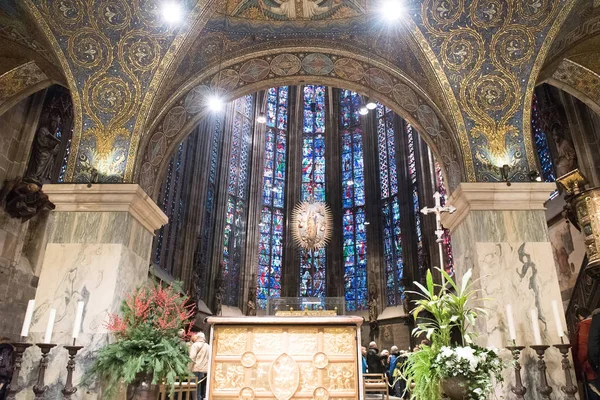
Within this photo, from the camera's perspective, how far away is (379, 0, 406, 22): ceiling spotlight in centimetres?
764

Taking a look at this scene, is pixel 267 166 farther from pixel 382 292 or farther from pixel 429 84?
pixel 429 84

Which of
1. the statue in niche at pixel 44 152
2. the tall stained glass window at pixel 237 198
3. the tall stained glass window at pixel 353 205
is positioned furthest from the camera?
the tall stained glass window at pixel 353 205

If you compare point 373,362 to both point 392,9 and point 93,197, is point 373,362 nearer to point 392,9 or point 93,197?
point 93,197

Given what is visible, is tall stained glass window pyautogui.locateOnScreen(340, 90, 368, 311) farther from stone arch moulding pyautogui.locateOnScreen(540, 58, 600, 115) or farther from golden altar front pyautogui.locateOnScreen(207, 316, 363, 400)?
golden altar front pyautogui.locateOnScreen(207, 316, 363, 400)

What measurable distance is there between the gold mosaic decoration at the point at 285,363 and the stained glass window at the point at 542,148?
7.32 metres

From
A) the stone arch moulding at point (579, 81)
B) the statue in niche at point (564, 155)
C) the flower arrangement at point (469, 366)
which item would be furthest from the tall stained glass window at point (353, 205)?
the flower arrangement at point (469, 366)

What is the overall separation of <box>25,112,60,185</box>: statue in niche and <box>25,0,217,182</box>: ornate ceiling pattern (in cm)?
231

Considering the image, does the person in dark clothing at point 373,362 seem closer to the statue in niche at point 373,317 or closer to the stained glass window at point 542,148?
the stained glass window at point 542,148

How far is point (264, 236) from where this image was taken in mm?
20438

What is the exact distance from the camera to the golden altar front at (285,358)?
18.1 feet

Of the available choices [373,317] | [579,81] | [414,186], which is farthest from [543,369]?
[414,186]

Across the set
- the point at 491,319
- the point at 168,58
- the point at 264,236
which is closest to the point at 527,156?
the point at 491,319

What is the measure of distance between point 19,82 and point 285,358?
24.2 feet

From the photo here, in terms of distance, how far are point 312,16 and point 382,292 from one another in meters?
12.2
